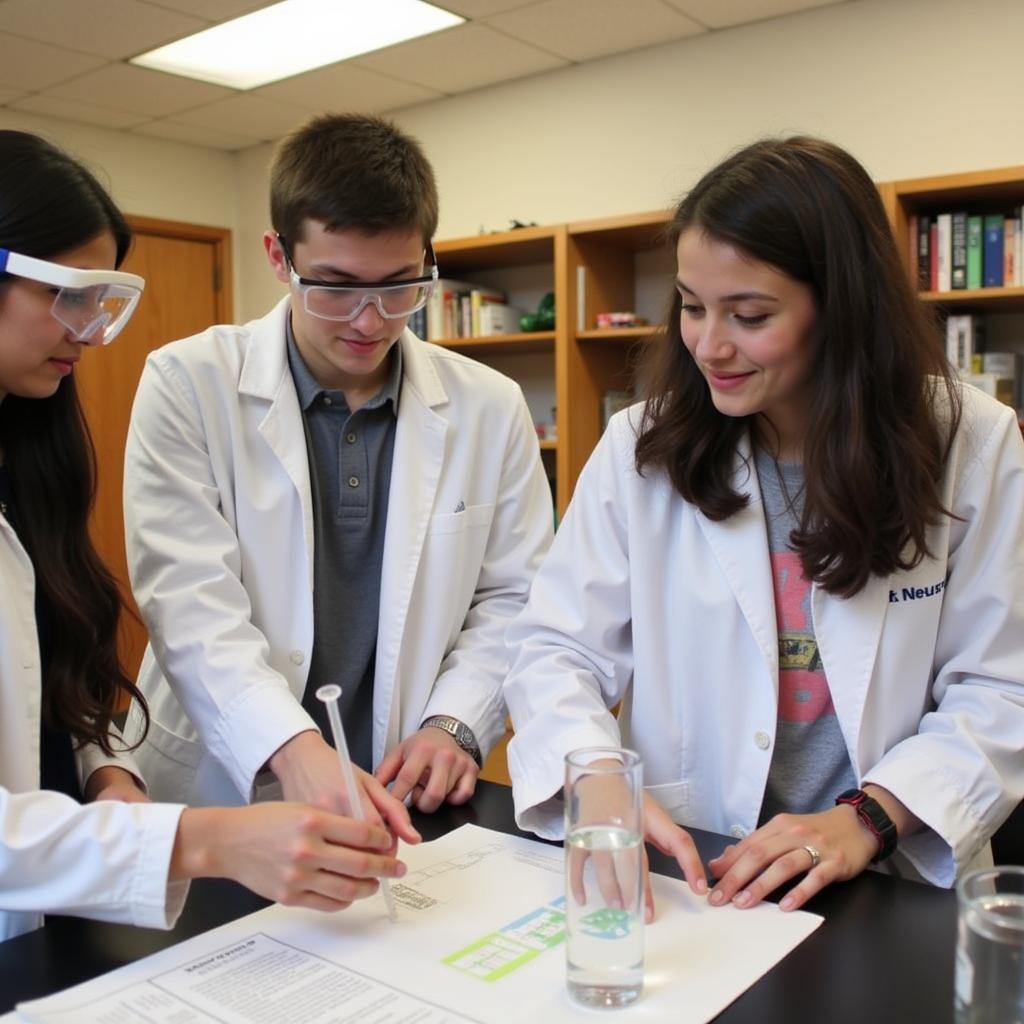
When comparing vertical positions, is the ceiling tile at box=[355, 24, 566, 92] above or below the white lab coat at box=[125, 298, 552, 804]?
above

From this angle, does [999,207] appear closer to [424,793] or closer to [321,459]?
[321,459]

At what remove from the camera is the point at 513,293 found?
14.6ft

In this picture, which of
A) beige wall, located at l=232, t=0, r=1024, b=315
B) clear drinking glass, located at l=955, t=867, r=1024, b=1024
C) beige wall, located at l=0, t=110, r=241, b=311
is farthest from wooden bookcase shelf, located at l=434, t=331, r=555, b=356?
clear drinking glass, located at l=955, t=867, r=1024, b=1024

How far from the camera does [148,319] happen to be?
525cm

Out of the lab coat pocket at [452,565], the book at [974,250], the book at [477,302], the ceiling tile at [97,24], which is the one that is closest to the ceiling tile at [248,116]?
the ceiling tile at [97,24]

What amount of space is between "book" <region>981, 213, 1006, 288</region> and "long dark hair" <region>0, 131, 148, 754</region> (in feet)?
8.75

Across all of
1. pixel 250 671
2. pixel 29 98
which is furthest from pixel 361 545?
pixel 29 98

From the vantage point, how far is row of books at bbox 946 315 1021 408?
10.4ft

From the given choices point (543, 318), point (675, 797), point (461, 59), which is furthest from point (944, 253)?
point (675, 797)

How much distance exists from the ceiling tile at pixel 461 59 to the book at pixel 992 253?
1.82m

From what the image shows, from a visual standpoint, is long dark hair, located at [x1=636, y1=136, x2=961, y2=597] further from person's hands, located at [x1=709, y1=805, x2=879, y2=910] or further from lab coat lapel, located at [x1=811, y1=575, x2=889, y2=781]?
person's hands, located at [x1=709, y1=805, x2=879, y2=910]

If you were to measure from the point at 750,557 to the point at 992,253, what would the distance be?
90.0 inches

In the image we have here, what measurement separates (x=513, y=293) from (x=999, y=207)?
1926mm

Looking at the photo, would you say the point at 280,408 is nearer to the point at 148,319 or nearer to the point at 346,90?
the point at 346,90
